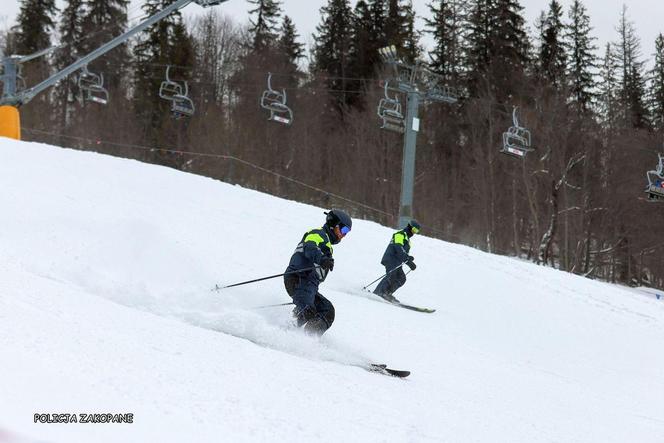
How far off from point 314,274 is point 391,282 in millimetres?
4951

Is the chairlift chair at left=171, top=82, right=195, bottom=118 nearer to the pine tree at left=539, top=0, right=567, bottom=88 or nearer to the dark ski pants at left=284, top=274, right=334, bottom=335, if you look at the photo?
the dark ski pants at left=284, top=274, right=334, bottom=335

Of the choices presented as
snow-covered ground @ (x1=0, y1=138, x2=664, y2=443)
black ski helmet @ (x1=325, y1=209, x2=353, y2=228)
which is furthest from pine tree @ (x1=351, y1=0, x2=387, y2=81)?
black ski helmet @ (x1=325, y1=209, x2=353, y2=228)

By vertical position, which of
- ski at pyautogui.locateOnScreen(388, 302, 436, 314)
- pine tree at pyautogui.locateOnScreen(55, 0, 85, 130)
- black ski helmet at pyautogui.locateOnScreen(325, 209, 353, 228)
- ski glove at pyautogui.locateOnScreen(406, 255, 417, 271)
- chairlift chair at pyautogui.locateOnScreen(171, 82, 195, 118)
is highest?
pine tree at pyautogui.locateOnScreen(55, 0, 85, 130)

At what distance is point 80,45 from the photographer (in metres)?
42.2

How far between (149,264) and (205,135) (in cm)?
3067

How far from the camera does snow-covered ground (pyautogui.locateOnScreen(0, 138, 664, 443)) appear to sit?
12.7 ft

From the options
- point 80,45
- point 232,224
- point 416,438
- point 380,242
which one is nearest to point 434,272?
point 380,242

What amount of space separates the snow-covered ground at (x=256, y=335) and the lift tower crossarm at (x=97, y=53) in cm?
216

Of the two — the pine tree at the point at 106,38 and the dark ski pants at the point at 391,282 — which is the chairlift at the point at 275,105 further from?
the pine tree at the point at 106,38

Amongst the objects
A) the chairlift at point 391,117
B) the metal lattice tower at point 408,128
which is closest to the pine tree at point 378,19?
the metal lattice tower at point 408,128

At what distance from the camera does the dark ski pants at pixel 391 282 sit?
463 inches

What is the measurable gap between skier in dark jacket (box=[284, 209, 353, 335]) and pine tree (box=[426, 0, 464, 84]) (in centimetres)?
3971

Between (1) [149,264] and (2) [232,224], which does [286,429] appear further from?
(2) [232,224]

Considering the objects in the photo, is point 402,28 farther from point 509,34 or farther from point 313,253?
point 313,253
